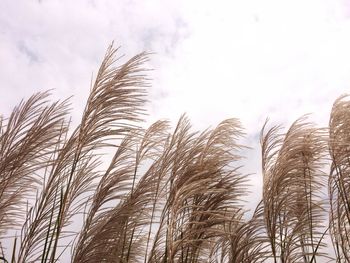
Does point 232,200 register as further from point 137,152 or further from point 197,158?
point 137,152

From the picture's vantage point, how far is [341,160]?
4.44 meters

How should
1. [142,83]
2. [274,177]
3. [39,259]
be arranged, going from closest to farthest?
1. [39,259]
2. [142,83]
3. [274,177]

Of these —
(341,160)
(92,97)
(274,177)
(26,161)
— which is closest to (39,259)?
(26,161)

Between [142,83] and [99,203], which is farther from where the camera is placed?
[99,203]

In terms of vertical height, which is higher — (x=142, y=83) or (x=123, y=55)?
(x=123, y=55)

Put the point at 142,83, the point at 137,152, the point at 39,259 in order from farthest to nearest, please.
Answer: the point at 137,152 → the point at 142,83 → the point at 39,259

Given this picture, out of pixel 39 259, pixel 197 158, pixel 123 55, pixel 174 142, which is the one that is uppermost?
pixel 123 55

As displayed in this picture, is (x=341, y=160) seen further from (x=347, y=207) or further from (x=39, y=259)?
(x=39, y=259)

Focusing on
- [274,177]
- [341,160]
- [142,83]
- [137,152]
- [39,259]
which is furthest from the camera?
[137,152]

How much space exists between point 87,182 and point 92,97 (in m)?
0.88

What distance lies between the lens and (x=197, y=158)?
4.02 metres

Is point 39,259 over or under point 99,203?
under

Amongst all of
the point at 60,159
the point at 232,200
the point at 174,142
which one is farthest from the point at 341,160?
the point at 60,159

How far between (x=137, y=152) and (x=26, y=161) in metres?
1.57
